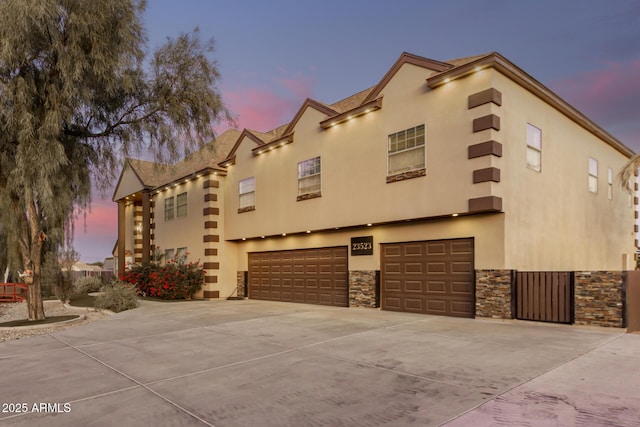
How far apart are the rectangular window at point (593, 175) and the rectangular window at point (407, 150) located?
28.6 ft

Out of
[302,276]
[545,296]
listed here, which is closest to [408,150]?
[545,296]

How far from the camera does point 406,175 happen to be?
42.8 ft

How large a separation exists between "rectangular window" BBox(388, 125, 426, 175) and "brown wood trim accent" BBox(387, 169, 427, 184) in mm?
145

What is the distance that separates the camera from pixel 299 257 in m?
17.9

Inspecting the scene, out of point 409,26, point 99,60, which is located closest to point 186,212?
point 99,60

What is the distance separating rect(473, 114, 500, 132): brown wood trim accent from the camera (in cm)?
1109

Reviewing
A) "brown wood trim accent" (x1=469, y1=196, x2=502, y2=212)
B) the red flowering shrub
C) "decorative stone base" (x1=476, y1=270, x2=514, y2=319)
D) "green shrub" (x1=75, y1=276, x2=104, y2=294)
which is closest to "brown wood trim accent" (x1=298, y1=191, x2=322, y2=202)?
"brown wood trim accent" (x1=469, y1=196, x2=502, y2=212)

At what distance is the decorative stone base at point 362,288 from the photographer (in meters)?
14.5

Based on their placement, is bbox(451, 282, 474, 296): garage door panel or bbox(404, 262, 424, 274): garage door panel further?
bbox(404, 262, 424, 274): garage door panel

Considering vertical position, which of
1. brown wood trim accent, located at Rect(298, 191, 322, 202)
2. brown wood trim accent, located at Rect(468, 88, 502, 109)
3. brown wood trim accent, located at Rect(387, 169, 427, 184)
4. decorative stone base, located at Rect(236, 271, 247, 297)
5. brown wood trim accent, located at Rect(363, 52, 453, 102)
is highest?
brown wood trim accent, located at Rect(363, 52, 453, 102)

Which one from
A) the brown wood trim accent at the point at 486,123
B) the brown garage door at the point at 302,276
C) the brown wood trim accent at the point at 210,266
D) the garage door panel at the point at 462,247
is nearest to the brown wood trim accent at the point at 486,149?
the brown wood trim accent at the point at 486,123

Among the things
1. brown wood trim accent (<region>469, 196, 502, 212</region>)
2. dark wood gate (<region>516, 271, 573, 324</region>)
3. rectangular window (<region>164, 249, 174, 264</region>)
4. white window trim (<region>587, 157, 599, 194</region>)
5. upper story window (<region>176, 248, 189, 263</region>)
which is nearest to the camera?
dark wood gate (<region>516, 271, 573, 324</region>)

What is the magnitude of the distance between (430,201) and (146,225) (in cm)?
1981

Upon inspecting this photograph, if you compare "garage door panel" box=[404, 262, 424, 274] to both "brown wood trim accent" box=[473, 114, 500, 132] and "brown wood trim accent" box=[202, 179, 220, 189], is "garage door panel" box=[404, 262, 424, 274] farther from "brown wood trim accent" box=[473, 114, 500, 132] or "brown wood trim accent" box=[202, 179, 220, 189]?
"brown wood trim accent" box=[202, 179, 220, 189]
